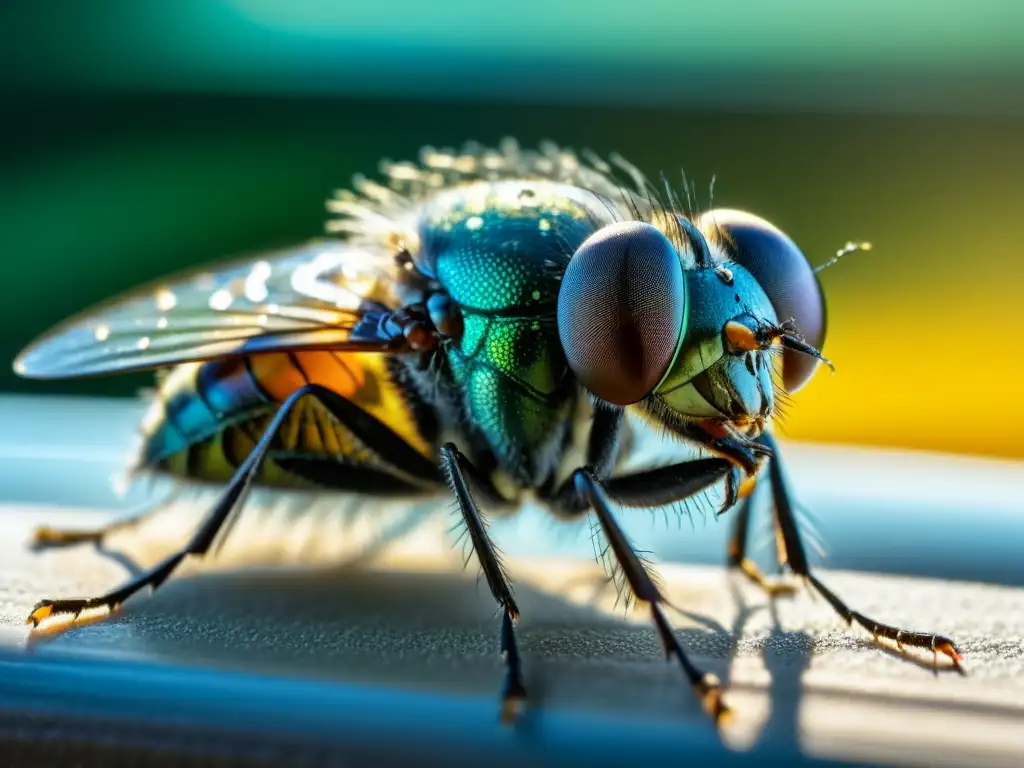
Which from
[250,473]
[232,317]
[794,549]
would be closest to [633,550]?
[794,549]

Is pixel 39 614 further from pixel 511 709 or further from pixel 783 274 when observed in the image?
pixel 783 274

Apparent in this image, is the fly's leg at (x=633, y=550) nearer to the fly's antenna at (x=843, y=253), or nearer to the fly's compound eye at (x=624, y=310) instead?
the fly's compound eye at (x=624, y=310)

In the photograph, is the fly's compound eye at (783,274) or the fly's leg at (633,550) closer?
the fly's leg at (633,550)

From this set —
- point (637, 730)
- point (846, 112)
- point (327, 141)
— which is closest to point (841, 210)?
point (846, 112)

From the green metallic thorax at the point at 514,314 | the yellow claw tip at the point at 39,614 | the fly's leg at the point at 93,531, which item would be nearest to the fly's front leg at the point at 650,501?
the green metallic thorax at the point at 514,314

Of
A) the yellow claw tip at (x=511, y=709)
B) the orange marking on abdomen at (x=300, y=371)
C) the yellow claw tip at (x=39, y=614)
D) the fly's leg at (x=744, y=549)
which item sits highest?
the orange marking on abdomen at (x=300, y=371)

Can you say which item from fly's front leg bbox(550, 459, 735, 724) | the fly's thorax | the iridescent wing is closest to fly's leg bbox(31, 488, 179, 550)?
the iridescent wing
